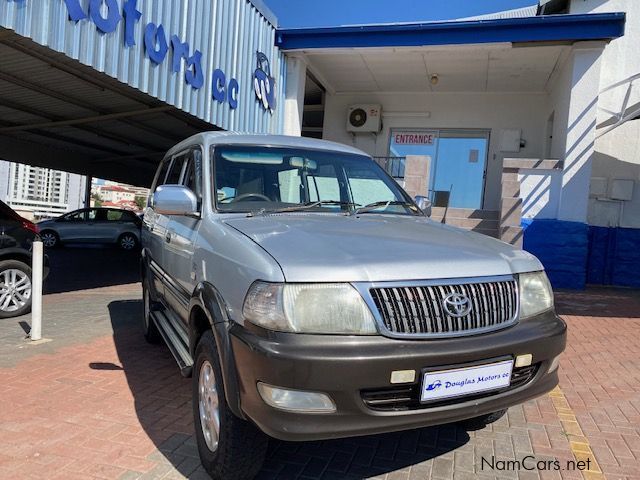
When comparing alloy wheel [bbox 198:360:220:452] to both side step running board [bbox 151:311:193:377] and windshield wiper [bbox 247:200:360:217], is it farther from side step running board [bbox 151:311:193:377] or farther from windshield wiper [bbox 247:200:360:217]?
windshield wiper [bbox 247:200:360:217]

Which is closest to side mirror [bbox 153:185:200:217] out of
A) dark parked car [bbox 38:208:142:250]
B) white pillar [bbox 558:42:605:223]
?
white pillar [bbox 558:42:605:223]

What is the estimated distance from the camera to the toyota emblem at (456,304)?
7.64ft

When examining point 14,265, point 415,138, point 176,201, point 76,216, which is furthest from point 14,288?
point 76,216

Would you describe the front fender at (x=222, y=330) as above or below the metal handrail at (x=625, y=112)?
below

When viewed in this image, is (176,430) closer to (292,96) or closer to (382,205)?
(382,205)

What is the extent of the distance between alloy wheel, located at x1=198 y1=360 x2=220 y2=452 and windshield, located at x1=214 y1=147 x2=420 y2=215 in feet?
3.38

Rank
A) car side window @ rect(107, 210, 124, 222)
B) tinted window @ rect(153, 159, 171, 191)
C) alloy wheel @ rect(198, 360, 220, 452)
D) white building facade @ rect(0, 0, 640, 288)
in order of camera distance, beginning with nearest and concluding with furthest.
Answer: alloy wheel @ rect(198, 360, 220, 452) < tinted window @ rect(153, 159, 171, 191) < white building facade @ rect(0, 0, 640, 288) < car side window @ rect(107, 210, 124, 222)

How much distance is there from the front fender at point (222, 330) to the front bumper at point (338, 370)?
0.17 feet

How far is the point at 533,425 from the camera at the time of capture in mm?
3543

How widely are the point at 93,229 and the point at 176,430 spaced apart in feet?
49.5

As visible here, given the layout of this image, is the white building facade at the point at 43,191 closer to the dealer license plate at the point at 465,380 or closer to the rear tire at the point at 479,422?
the rear tire at the point at 479,422

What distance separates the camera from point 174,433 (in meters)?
3.27

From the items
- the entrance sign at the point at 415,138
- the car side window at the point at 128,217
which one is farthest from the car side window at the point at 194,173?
the car side window at the point at 128,217

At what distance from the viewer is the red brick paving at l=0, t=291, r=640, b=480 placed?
286 centimetres
